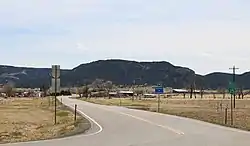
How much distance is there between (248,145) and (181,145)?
2.36 meters

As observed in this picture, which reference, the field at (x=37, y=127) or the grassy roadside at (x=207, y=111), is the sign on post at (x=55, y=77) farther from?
the grassy roadside at (x=207, y=111)

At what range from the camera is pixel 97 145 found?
726 inches

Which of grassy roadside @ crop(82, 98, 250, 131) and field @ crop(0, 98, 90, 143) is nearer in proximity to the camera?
field @ crop(0, 98, 90, 143)

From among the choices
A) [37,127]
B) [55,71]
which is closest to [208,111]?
[37,127]

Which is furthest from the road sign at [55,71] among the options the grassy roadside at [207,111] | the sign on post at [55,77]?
the grassy roadside at [207,111]

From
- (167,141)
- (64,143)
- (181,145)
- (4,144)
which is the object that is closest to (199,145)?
(181,145)

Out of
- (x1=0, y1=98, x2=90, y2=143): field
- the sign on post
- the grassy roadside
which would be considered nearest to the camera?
(x1=0, y1=98, x2=90, y2=143): field

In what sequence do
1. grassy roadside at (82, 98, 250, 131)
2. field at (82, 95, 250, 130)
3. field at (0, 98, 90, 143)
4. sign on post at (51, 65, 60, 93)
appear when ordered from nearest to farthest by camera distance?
field at (0, 98, 90, 143) → sign on post at (51, 65, 60, 93) → field at (82, 95, 250, 130) → grassy roadside at (82, 98, 250, 131)

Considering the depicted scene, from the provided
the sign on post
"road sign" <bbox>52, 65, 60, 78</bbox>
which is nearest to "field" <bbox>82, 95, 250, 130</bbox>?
the sign on post

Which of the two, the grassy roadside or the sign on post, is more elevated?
the sign on post

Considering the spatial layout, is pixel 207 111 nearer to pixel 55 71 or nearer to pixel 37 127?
pixel 37 127

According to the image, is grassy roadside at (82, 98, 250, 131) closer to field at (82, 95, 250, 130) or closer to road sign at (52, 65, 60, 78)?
field at (82, 95, 250, 130)

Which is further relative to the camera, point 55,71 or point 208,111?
point 208,111

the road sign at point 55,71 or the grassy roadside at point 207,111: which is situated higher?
A: the road sign at point 55,71
